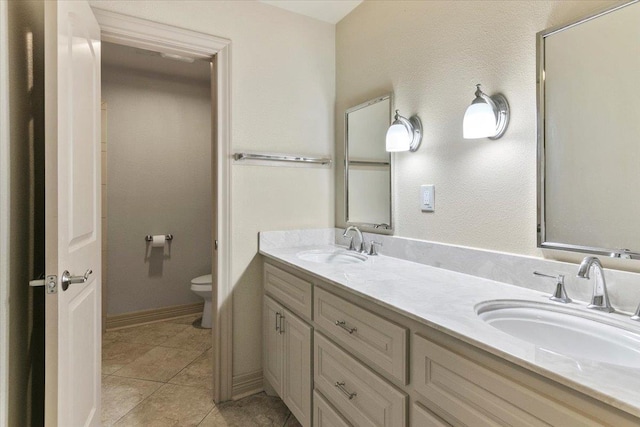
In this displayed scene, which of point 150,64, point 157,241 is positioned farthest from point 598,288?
point 150,64

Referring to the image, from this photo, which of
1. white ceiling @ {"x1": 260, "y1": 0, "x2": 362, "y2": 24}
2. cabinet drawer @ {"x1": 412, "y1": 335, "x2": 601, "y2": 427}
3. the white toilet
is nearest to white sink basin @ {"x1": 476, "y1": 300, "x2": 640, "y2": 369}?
cabinet drawer @ {"x1": 412, "y1": 335, "x2": 601, "y2": 427}

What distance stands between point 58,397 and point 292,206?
4.72 ft

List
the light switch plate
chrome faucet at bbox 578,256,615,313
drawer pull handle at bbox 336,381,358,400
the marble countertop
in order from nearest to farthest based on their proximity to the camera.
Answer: the marble countertop
chrome faucet at bbox 578,256,615,313
drawer pull handle at bbox 336,381,358,400
the light switch plate

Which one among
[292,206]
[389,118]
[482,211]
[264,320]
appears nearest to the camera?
[482,211]

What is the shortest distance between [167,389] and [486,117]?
2.26 meters

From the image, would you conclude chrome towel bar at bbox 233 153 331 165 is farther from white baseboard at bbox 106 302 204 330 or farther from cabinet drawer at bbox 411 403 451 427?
white baseboard at bbox 106 302 204 330

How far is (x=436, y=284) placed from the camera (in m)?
1.27

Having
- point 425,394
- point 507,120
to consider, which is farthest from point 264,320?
point 507,120

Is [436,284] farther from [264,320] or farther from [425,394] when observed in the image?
[264,320]

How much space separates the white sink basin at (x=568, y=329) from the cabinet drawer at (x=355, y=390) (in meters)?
0.38

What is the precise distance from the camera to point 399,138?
1.71 meters

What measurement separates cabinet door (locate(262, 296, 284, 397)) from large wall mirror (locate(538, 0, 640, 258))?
50.8 inches

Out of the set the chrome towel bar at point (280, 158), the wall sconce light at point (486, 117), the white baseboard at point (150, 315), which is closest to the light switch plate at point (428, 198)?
the wall sconce light at point (486, 117)

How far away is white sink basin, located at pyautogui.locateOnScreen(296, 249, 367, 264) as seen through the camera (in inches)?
76.6
